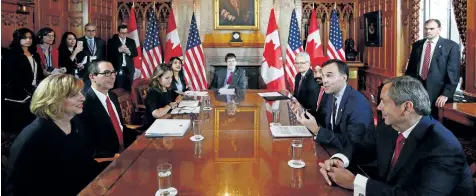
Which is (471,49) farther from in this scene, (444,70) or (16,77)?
(16,77)

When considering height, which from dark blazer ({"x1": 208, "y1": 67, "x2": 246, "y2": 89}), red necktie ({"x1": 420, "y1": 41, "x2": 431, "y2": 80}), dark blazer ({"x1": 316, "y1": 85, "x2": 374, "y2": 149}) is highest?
red necktie ({"x1": 420, "y1": 41, "x2": 431, "y2": 80})

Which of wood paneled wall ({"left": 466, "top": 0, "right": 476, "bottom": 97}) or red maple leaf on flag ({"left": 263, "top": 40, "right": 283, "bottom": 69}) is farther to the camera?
red maple leaf on flag ({"left": 263, "top": 40, "right": 283, "bottom": 69})

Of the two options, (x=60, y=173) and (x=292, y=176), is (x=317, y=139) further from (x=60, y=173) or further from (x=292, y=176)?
(x=60, y=173)

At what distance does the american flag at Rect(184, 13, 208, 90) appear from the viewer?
23.5 feet

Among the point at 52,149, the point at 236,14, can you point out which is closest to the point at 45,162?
the point at 52,149

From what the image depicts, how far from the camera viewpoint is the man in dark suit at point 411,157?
1521 mm

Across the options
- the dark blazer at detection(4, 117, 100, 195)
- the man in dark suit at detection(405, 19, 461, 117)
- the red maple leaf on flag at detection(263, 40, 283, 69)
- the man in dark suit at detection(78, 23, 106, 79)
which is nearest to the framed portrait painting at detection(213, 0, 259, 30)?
the red maple leaf on flag at detection(263, 40, 283, 69)

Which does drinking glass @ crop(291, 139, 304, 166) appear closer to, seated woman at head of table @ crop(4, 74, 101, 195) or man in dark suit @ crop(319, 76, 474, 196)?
man in dark suit @ crop(319, 76, 474, 196)

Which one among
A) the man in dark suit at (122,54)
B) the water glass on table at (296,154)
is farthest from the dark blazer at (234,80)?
the water glass on table at (296,154)

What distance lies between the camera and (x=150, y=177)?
1842mm

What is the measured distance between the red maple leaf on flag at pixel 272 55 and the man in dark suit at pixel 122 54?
7.57ft

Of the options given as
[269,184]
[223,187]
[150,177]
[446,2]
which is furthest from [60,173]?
[446,2]

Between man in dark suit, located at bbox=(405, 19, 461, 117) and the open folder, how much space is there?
8.87 ft

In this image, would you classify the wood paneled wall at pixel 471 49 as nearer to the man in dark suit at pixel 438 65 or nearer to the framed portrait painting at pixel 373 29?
the man in dark suit at pixel 438 65
